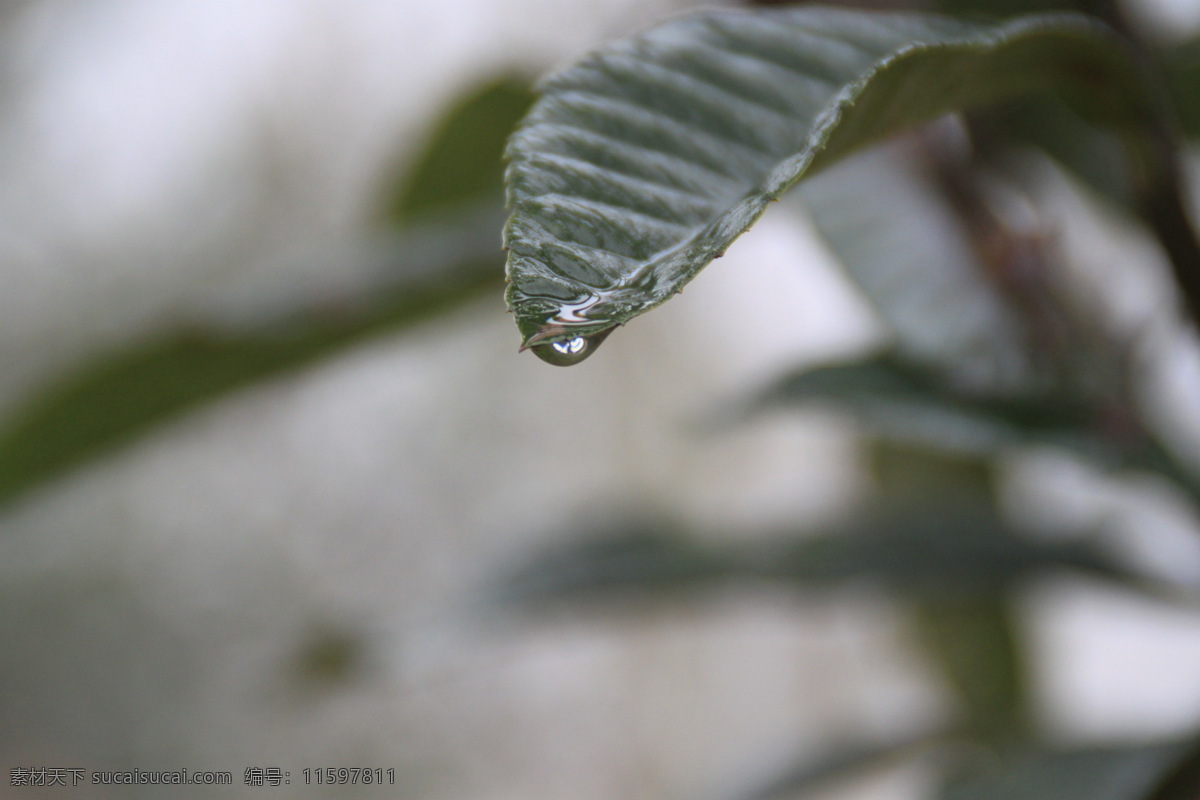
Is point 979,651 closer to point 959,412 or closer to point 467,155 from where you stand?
point 959,412

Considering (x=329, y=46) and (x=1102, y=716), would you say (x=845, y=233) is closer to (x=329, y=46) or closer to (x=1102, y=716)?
(x=1102, y=716)

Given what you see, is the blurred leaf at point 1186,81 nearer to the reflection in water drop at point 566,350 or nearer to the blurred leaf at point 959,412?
the blurred leaf at point 959,412

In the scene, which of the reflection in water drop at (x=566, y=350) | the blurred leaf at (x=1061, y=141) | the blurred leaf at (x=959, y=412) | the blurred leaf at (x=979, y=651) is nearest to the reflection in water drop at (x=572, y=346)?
the reflection in water drop at (x=566, y=350)

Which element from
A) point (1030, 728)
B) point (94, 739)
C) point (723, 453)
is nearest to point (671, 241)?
point (1030, 728)

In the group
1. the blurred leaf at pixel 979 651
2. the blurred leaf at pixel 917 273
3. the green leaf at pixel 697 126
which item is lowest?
the blurred leaf at pixel 979 651

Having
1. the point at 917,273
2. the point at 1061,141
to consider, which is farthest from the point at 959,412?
the point at 1061,141

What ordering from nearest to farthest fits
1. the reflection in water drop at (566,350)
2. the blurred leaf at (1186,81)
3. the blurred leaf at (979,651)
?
the reflection in water drop at (566,350)
the blurred leaf at (1186,81)
the blurred leaf at (979,651)
